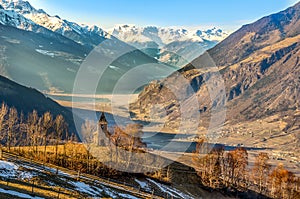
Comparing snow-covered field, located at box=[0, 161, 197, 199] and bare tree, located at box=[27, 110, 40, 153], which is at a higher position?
bare tree, located at box=[27, 110, 40, 153]

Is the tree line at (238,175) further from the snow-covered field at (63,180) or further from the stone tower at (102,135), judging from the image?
the snow-covered field at (63,180)

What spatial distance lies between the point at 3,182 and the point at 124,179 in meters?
51.4

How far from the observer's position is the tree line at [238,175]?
13050 centimetres

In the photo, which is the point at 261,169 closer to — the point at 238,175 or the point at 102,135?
the point at 238,175

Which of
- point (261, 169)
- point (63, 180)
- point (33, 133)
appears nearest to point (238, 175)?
point (261, 169)

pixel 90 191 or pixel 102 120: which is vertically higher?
pixel 102 120

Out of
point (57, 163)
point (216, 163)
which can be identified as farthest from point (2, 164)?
point (216, 163)

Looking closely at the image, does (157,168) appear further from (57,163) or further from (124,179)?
(57,163)

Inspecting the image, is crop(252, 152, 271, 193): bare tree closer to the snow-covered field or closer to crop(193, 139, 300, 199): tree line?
crop(193, 139, 300, 199): tree line

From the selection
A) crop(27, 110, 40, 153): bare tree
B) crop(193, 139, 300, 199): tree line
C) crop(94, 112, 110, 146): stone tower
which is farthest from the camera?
crop(193, 139, 300, 199): tree line

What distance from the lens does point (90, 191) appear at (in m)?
71.5

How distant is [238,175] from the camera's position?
449ft

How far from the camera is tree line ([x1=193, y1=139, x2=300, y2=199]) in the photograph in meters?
130

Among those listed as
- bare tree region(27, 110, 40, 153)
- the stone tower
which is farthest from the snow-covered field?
the stone tower
